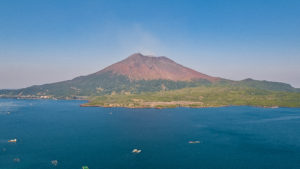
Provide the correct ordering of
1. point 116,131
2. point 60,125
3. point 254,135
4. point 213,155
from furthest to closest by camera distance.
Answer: point 60,125, point 116,131, point 254,135, point 213,155

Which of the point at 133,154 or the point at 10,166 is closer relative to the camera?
the point at 10,166

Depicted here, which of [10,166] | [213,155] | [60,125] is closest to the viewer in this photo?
[10,166]

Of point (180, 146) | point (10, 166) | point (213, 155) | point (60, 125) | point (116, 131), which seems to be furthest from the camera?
point (60, 125)

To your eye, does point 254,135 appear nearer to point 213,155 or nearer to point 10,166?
point 213,155

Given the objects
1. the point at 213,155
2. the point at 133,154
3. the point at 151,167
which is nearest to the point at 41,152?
the point at 133,154

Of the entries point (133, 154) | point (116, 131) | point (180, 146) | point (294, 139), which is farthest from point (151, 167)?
point (294, 139)

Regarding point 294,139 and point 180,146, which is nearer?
point 180,146

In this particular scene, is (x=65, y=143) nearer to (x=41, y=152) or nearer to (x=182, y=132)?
(x=41, y=152)

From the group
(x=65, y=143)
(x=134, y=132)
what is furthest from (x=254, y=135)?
(x=65, y=143)

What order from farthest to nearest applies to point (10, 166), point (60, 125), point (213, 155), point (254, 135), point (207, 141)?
point (60, 125) → point (254, 135) → point (207, 141) → point (213, 155) → point (10, 166)
